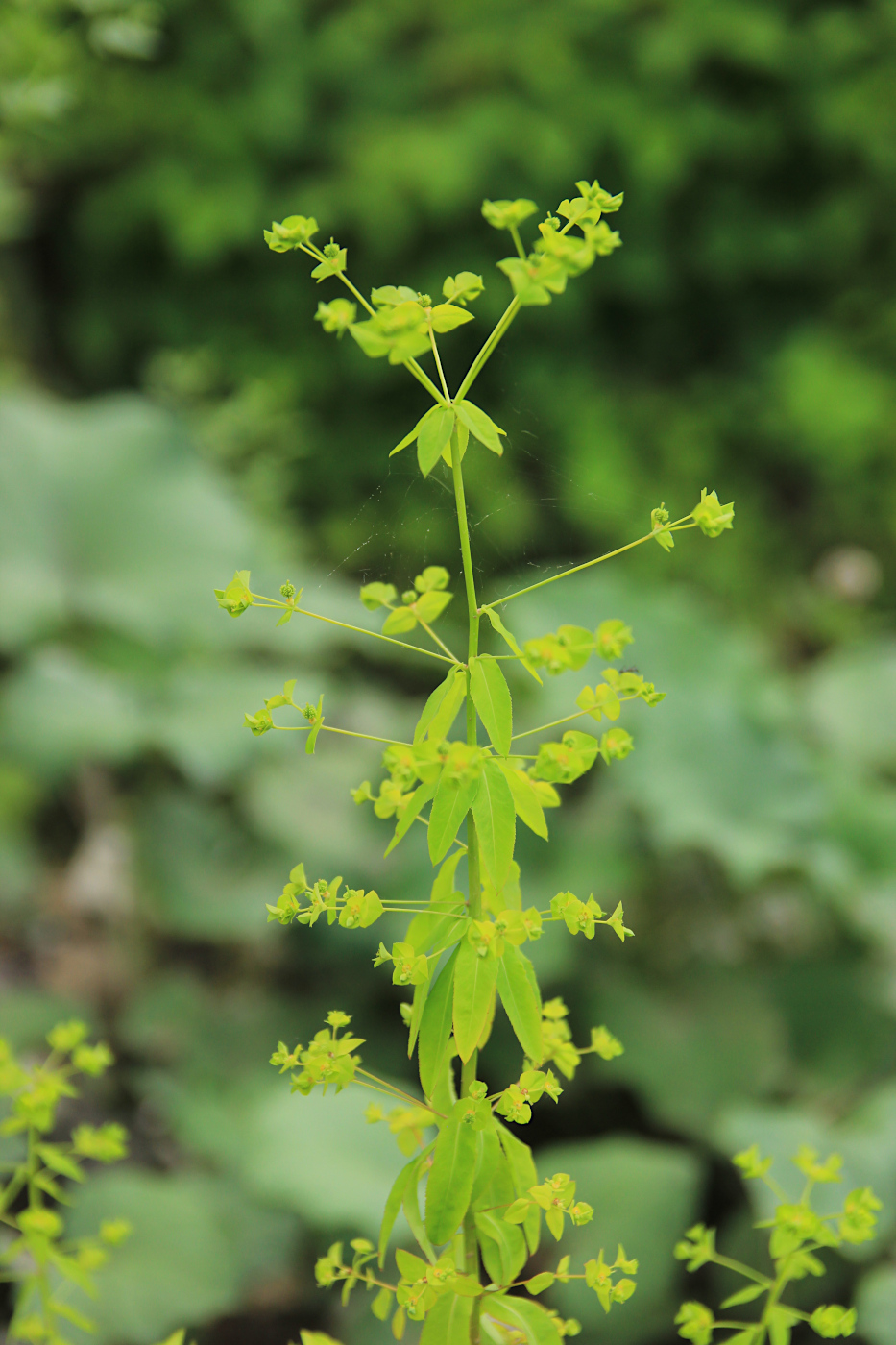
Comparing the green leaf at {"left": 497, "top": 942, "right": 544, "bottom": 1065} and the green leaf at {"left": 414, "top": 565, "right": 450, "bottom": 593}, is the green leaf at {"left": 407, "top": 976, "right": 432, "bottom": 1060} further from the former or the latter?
the green leaf at {"left": 414, "top": 565, "right": 450, "bottom": 593}

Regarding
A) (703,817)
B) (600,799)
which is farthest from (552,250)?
(600,799)

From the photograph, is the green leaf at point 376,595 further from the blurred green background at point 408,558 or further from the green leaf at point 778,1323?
the green leaf at point 778,1323

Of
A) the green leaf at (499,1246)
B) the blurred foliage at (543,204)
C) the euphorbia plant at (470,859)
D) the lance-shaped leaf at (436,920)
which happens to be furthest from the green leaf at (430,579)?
the blurred foliage at (543,204)

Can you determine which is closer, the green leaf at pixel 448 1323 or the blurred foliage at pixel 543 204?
the green leaf at pixel 448 1323

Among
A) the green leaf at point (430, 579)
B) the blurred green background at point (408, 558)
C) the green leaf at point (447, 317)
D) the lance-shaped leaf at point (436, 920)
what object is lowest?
the lance-shaped leaf at point (436, 920)

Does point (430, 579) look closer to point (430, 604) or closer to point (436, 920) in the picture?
point (430, 604)

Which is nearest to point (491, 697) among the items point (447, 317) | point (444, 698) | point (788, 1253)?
point (444, 698)

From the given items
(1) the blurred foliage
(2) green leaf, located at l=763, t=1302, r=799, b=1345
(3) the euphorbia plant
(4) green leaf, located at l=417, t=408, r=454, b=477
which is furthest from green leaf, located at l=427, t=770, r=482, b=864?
(1) the blurred foliage
